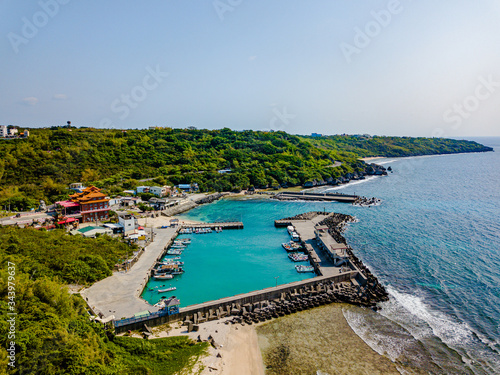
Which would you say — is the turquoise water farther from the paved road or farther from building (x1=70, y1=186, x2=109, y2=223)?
building (x1=70, y1=186, x2=109, y2=223)

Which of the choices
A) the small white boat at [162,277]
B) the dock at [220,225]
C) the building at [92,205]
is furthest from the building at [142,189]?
the small white boat at [162,277]

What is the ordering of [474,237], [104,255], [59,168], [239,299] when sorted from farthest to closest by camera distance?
[59,168] → [474,237] → [104,255] → [239,299]

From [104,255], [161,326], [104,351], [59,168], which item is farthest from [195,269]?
[59,168]

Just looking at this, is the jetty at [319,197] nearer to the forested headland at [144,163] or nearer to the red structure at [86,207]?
the forested headland at [144,163]

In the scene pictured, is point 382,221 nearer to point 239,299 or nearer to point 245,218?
point 245,218

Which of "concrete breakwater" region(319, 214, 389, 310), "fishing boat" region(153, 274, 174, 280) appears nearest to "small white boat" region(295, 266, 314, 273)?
"concrete breakwater" region(319, 214, 389, 310)
